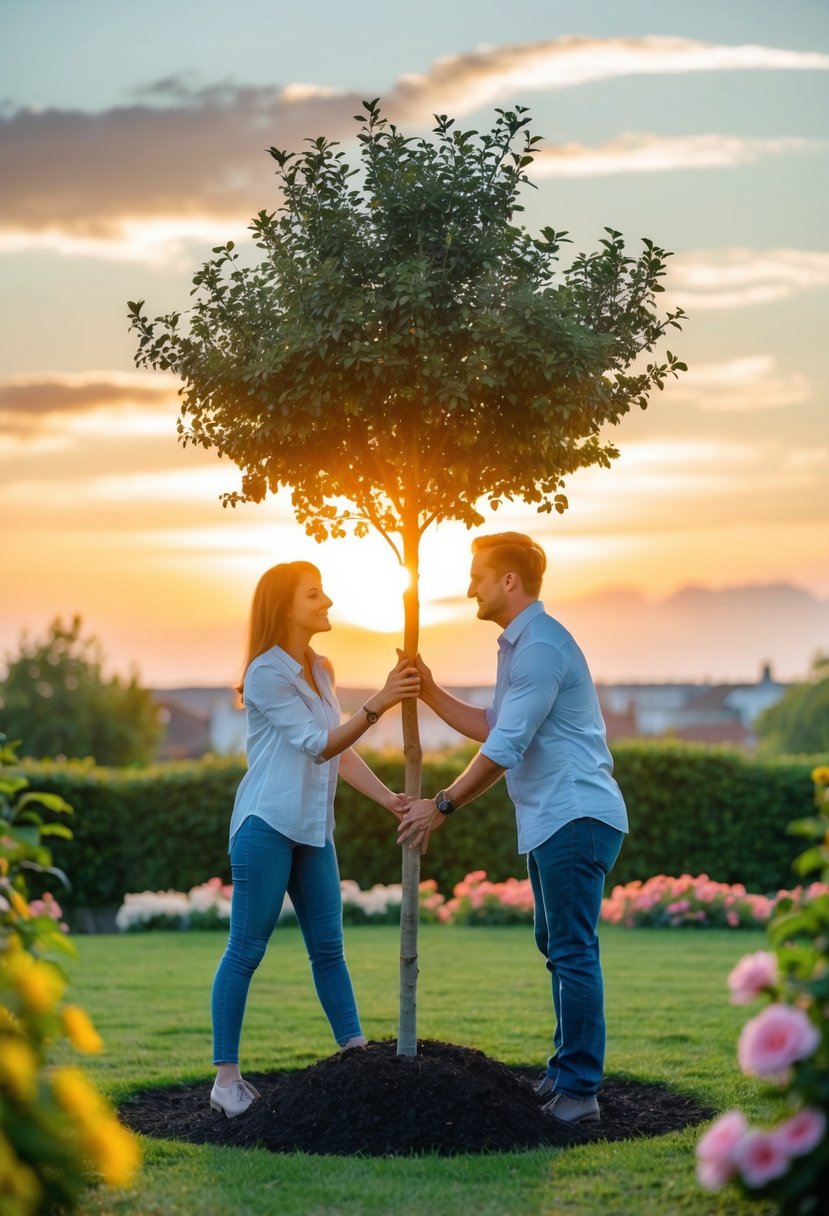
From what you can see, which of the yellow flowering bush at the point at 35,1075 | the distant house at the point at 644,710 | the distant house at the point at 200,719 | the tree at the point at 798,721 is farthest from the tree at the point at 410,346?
the distant house at the point at 644,710

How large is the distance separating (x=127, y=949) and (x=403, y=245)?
8.57 meters

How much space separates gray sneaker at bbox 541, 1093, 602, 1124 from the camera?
593cm

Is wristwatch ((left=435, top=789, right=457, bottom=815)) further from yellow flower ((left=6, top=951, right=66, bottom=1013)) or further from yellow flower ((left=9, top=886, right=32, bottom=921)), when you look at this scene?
yellow flower ((left=6, top=951, right=66, bottom=1013))

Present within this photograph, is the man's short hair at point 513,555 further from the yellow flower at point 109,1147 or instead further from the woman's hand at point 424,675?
the yellow flower at point 109,1147

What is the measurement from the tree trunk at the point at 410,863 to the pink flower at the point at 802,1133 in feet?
8.70

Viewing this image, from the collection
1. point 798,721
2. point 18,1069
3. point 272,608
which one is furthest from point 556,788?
point 798,721

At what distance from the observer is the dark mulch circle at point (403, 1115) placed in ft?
18.2

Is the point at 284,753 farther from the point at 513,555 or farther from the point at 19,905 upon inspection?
the point at 19,905

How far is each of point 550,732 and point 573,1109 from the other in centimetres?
152

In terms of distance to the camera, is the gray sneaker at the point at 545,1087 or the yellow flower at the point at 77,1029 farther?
the gray sneaker at the point at 545,1087

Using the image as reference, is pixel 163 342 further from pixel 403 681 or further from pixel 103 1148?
pixel 103 1148

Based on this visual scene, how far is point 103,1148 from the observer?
3.29m

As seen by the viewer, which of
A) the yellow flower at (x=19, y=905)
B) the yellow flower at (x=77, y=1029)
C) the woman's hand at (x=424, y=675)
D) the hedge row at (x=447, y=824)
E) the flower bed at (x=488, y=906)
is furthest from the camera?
the hedge row at (x=447, y=824)

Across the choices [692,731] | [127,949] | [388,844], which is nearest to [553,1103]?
[127,949]
